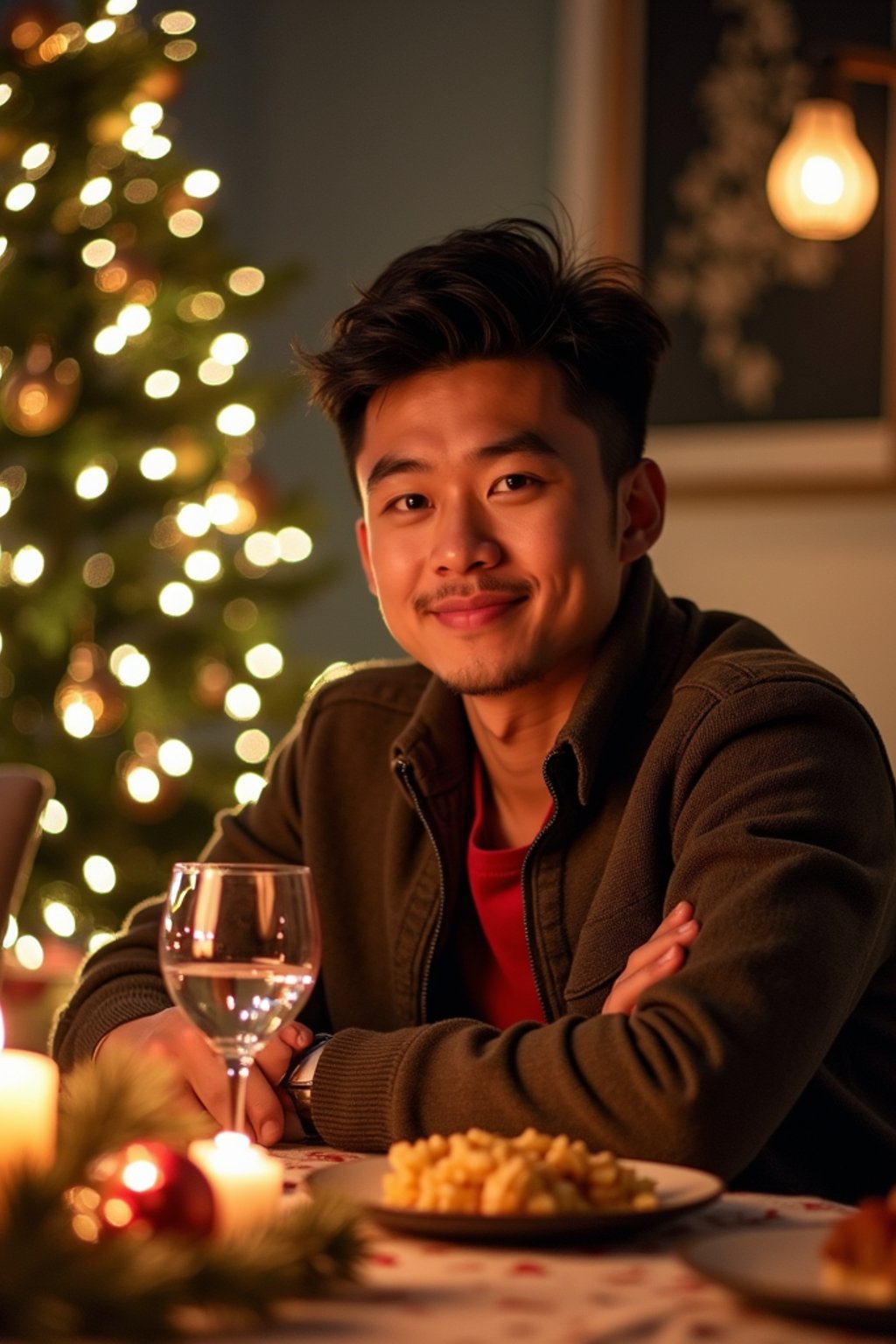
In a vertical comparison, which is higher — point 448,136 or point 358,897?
point 448,136

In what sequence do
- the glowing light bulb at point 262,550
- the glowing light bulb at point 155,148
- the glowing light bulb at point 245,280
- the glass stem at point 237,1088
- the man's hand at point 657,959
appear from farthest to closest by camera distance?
the glowing light bulb at point 262,550
the glowing light bulb at point 245,280
the glowing light bulb at point 155,148
the man's hand at point 657,959
the glass stem at point 237,1088

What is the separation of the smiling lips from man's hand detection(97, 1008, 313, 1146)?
506 millimetres

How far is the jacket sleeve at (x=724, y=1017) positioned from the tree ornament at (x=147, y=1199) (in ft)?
1.49

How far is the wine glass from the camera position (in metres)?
0.99

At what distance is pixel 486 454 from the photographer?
178 cm

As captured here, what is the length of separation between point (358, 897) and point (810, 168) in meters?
1.89

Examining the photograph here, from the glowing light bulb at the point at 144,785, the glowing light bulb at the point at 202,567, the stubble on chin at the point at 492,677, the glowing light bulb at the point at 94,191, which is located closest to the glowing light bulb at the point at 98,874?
the glowing light bulb at the point at 144,785

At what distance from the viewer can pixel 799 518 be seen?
3.80 metres

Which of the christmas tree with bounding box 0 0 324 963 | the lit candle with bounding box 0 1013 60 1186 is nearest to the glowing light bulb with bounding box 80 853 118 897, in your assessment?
the christmas tree with bounding box 0 0 324 963

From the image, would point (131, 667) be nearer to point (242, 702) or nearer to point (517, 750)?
point (242, 702)

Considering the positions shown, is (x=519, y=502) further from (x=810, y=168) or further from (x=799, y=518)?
(x=799, y=518)

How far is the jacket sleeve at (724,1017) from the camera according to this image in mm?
1224

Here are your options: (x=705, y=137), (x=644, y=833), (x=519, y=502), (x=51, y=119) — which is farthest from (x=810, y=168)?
(x=644, y=833)

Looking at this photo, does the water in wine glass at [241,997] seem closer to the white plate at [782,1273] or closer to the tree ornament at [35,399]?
the white plate at [782,1273]
